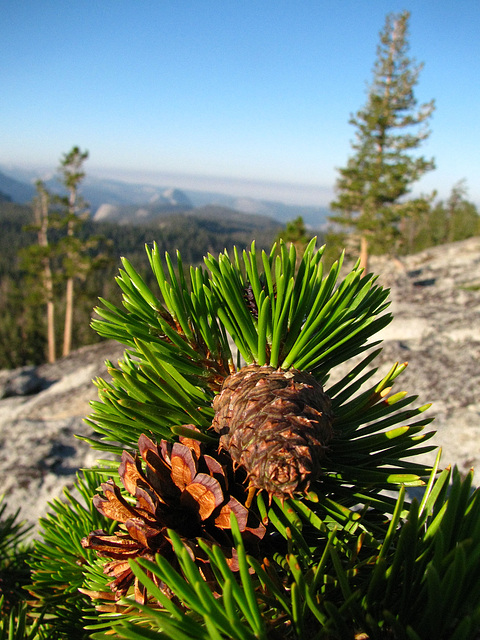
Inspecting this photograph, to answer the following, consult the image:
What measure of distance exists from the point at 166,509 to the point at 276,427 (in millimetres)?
266

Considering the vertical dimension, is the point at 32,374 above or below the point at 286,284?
below

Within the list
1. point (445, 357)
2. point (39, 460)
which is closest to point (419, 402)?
point (445, 357)

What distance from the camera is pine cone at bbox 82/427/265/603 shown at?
0.68 metres

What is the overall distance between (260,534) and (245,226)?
158 m

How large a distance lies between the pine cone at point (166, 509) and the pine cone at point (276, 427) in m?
0.07

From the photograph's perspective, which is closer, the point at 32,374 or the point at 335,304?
the point at 335,304

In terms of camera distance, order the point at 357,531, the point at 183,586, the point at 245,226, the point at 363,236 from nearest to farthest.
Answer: the point at 183,586 < the point at 357,531 < the point at 363,236 < the point at 245,226

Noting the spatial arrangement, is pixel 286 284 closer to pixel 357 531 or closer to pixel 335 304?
pixel 335 304

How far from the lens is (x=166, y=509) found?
724mm

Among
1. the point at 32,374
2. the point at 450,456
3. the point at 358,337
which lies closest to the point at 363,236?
the point at 32,374

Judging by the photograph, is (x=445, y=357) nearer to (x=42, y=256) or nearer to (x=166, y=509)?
(x=166, y=509)

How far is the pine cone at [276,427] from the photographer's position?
65 cm

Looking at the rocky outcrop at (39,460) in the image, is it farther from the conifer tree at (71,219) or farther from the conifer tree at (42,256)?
the conifer tree at (42,256)

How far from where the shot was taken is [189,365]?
89 cm
